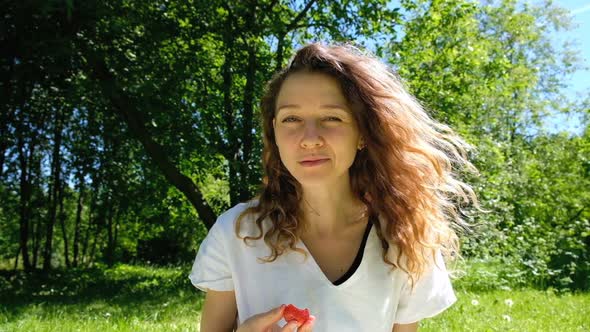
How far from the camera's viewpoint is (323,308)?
5.98ft

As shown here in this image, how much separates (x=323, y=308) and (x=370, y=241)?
0.30 m

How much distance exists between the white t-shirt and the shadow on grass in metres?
3.14

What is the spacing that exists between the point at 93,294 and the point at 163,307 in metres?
2.10

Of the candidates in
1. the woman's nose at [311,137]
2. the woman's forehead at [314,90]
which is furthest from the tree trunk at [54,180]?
the woman's nose at [311,137]

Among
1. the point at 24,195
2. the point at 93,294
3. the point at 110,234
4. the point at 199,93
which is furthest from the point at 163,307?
the point at 110,234

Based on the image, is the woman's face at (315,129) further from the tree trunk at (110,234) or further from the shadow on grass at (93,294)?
the tree trunk at (110,234)

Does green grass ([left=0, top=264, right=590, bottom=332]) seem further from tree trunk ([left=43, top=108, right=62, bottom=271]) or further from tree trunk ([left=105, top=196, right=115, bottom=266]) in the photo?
tree trunk ([left=105, top=196, right=115, bottom=266])

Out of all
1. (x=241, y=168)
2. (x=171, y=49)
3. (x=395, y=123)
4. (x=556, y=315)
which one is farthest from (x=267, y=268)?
(x=171, y=49)

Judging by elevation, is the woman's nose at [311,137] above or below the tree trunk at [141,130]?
below

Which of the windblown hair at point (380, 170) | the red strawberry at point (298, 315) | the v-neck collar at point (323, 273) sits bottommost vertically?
the red strawberry at point (298, 315)

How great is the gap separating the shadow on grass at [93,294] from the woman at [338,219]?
3193 millimetres

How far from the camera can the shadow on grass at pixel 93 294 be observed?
5332 millimetres

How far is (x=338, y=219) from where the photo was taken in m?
2.05

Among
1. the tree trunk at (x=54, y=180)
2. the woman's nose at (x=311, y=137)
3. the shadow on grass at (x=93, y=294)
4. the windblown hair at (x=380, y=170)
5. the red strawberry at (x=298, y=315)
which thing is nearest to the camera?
the red strawberry at (x=298, y=315)
